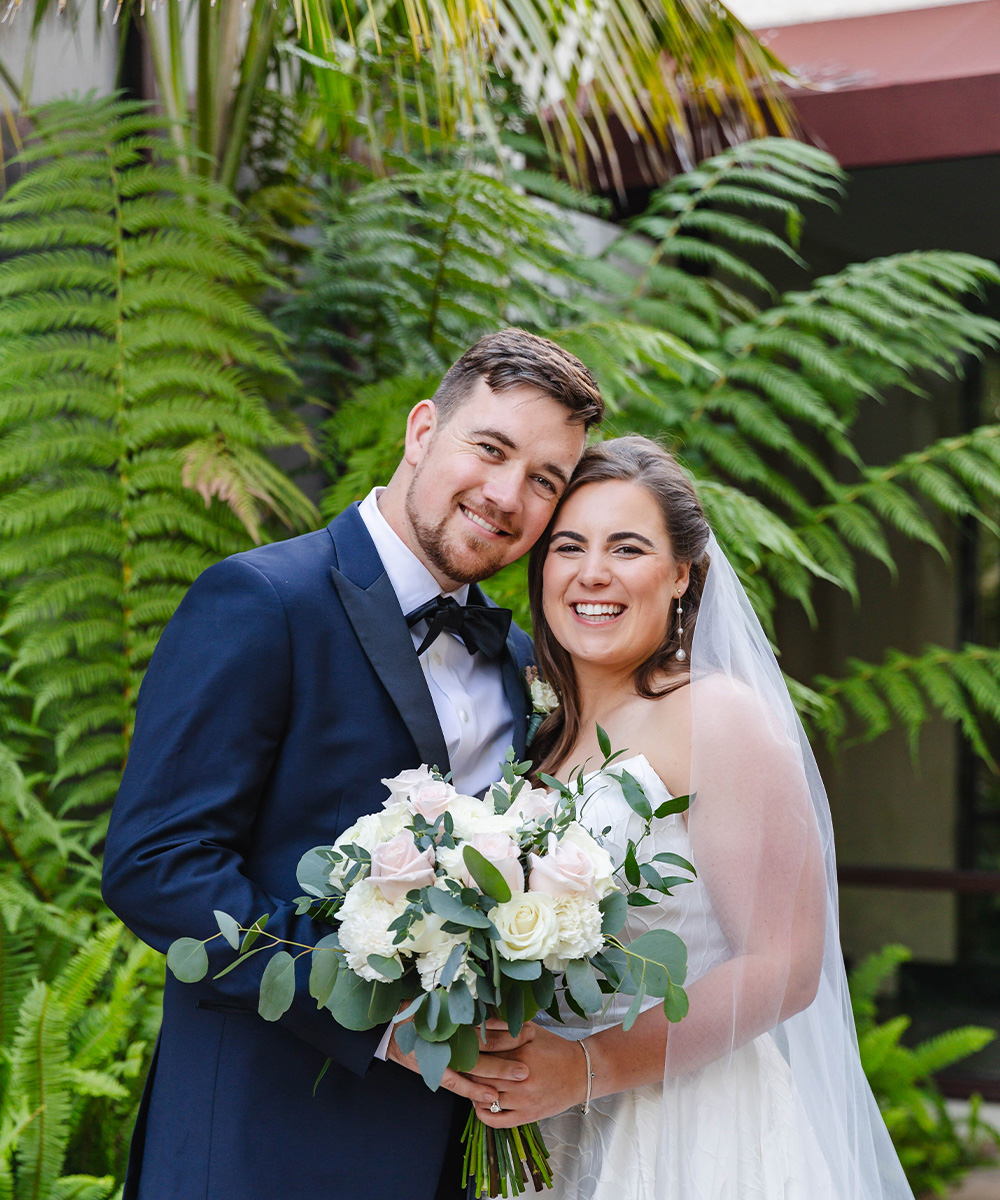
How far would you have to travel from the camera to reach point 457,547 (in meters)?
2.14

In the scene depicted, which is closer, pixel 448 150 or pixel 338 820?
pixel 338 820

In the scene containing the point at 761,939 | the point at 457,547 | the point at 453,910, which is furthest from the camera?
the point at 457,547

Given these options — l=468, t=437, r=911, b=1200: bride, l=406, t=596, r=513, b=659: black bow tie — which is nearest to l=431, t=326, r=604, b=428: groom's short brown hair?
l=468, t=437, r=911, b=1200: bride

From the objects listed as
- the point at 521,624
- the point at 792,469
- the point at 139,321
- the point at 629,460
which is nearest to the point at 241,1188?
the point at 629,460

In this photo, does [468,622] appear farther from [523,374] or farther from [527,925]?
[527,925]

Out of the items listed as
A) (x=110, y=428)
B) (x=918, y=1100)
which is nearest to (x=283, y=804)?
(x=110, y=428)

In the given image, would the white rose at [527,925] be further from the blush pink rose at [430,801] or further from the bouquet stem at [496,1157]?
the bouquet stem at [496,1157]

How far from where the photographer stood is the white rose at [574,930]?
1589mm

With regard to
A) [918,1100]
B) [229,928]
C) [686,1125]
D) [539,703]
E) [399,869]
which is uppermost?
[539,703]

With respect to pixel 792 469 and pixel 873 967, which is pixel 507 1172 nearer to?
pixel 873 967

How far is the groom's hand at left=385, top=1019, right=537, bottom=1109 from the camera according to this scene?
1768 millimetres

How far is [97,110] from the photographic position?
3.35 meters

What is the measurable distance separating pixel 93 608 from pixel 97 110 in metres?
1.49

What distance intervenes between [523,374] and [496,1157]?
140cm
